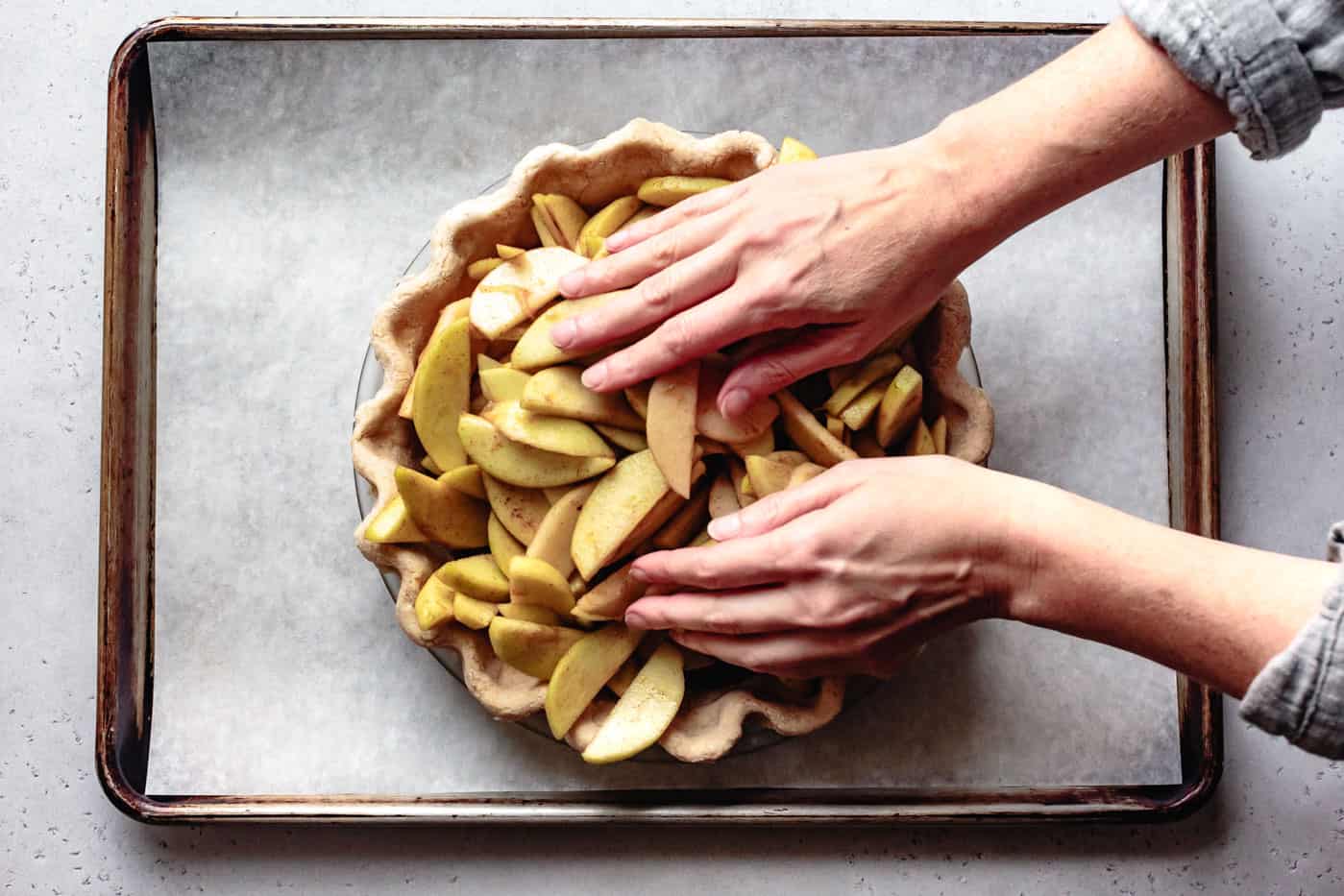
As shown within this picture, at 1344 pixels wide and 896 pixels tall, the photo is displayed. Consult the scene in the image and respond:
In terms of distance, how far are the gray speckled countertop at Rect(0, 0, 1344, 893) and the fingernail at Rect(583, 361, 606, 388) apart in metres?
0.48

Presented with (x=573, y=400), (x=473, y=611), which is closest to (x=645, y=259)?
(x=573, y=400)

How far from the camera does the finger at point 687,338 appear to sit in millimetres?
1162

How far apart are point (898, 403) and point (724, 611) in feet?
0.89

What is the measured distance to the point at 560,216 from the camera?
1292 mm

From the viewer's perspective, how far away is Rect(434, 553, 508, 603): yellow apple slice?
1.23 meters

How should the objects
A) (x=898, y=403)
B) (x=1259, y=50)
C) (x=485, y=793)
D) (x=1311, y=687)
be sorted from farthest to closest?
(x=485, y=793) → (x=898, y=403) → (x=1259, y=50) → (x=1311, y=687)

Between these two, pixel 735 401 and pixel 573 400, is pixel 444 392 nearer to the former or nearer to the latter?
pixel 573 400

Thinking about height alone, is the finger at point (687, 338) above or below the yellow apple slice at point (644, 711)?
above

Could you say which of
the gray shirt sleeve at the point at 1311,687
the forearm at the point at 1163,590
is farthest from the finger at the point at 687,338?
the gray shirt sleeve at the point at 1311,687

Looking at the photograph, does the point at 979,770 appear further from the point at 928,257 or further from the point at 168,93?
the point at 168,93

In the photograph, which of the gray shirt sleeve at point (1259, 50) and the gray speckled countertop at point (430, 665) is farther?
the gray speckled countertop at point (430, 665)

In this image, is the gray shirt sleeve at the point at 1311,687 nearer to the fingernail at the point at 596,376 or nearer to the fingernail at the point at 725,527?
the fingernail at the point at 725,527

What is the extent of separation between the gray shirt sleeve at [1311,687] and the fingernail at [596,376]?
645mm

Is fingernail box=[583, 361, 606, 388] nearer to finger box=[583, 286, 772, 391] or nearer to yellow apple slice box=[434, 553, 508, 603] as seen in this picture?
finger box=[583, 286, 772, 391]
